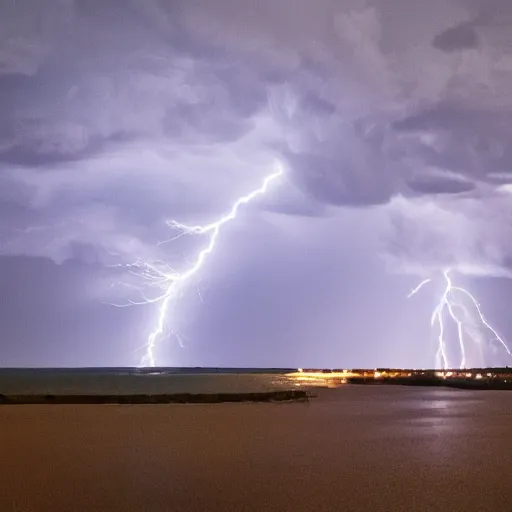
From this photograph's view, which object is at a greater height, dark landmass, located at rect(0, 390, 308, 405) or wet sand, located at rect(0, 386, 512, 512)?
dark landmass, located at rect(0, 390, 308, 405)

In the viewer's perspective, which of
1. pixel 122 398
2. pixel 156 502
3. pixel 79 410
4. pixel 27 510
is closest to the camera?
pixel 27 510

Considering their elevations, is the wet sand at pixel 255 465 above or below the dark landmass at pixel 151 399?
below

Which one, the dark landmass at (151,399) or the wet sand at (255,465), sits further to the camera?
the dark landmass at (151,399)

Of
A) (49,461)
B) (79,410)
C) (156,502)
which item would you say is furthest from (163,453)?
(79,410)

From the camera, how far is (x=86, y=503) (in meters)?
9.85

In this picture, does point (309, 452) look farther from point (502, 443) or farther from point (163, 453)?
point (502, 443)

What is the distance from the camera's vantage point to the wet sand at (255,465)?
1002 cm

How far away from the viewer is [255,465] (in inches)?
539

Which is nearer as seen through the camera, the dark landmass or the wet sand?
the wet sand

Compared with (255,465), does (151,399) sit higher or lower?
higher

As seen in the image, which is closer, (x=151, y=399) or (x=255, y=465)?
(x=255, y=465)

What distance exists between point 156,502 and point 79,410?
2322 centimetres

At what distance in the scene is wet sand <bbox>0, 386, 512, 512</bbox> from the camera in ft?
32.9

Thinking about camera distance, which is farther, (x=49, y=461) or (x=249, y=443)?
(x=249, y=443)
